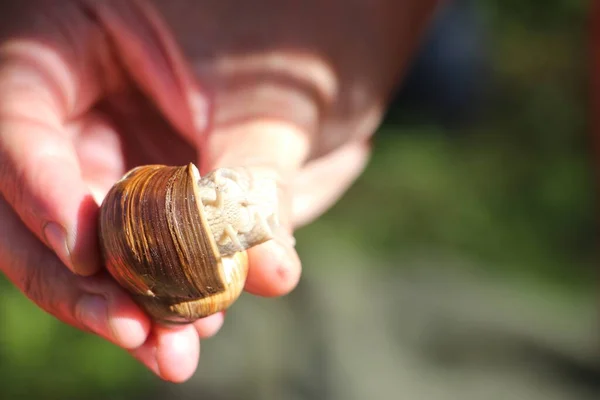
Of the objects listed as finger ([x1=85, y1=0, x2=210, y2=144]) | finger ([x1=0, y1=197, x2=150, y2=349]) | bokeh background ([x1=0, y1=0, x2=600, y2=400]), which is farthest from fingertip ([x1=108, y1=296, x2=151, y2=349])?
bokeh background ([x1=0, y1=0, x2=600, y2=400])

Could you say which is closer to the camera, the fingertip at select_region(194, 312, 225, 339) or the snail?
the snail

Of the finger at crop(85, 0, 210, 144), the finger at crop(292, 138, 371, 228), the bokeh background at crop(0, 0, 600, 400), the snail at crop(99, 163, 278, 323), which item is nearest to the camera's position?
the snail at crop(99, 163, 278, 323)

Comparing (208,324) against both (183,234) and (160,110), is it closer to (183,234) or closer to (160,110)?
(183,234)

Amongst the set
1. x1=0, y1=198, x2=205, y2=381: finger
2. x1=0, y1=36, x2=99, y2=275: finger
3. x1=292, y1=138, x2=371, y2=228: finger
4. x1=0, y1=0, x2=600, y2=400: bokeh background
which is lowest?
x1=0, y1=0, x2=600, y2=400: bokeh background

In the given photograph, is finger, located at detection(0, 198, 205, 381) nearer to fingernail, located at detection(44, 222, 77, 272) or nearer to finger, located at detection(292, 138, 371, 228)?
fingernail, located at detection(44, 222, 77, 272)

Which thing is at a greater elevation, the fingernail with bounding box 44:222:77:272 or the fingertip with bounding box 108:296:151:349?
the fingernail with bounding box 44:222:77:272

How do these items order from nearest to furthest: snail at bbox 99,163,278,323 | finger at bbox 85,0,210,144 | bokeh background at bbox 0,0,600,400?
1. snail at bbox 99,163,278,323
2. finger at bbox 85,0,210,144
3. bokeh background at bbox 0,0,600,400

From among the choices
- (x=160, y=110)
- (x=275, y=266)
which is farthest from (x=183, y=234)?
(x=160, y=110)

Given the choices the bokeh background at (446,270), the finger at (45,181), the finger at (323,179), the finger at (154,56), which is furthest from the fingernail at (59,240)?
the bokeh background at (446,270)
